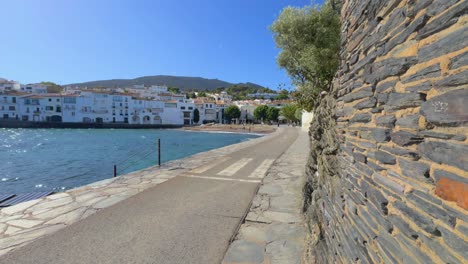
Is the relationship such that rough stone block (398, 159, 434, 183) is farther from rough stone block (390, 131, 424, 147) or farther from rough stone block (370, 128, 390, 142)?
rough stone block (370, 128, 390, 142)

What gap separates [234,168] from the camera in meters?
8.84

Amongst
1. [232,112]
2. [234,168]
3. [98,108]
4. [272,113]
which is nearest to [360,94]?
[234,168]

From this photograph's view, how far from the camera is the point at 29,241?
3518mm

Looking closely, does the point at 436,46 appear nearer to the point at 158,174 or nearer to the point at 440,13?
the point at 440,13

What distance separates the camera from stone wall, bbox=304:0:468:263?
1.04 metres

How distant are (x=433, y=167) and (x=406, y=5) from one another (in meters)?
0.97

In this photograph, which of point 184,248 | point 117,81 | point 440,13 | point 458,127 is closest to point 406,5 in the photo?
point 440,13

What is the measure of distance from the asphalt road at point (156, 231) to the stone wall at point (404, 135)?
1940 millimetres

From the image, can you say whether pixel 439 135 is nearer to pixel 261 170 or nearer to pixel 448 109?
pixel 448 109

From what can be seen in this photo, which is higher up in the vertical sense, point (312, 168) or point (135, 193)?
point (312, 168)

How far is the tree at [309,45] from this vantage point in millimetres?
7987

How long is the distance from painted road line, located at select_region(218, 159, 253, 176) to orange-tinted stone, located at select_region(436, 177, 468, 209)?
22.7 feet

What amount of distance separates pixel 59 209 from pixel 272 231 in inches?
161

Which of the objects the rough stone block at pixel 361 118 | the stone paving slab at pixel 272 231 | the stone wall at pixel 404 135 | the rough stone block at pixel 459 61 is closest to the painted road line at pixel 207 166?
the stone paving slab at pixel 272 231
